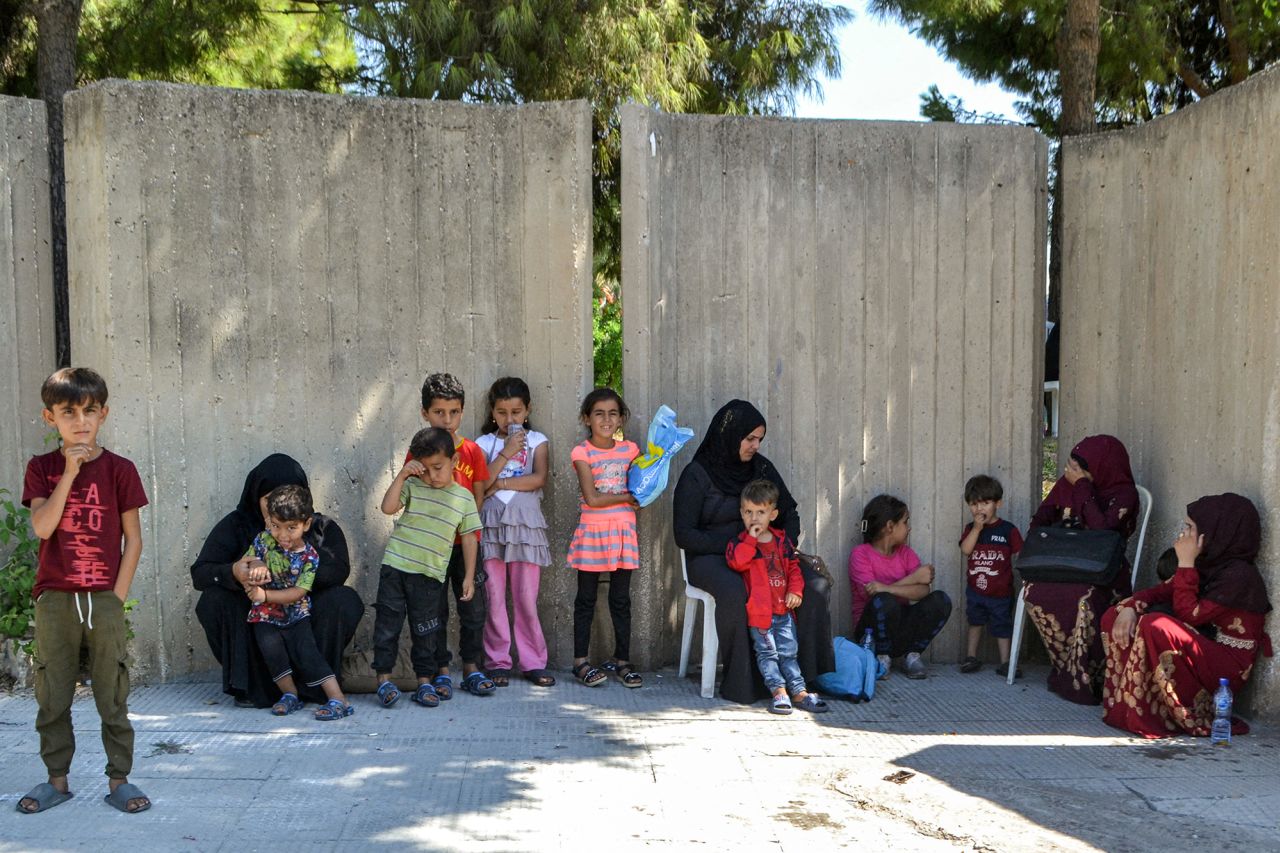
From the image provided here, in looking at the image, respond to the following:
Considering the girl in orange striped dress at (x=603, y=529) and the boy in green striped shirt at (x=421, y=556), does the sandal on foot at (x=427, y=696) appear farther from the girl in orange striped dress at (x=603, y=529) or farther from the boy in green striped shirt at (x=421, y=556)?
the girl in orange striped dress at (x=603, y=529)

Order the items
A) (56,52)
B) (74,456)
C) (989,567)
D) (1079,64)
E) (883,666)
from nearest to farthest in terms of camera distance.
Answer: (74,456)
(883,666)
(989,567)
(56,52)
(1079,64)

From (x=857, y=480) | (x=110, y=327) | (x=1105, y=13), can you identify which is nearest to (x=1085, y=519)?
(x=857, y=480)

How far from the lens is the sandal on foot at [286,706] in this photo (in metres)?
5.09

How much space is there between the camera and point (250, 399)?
224 inches

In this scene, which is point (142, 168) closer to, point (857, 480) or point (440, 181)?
point (440, 181)

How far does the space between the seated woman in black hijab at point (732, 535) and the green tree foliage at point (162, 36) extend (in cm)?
482

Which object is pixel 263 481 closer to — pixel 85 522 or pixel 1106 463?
pixel 85 522

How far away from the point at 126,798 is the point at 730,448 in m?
2.99

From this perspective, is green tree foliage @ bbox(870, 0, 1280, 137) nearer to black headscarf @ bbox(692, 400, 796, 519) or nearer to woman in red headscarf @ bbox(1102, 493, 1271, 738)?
black headscarf @ bbox(692, 400, 796, 519)

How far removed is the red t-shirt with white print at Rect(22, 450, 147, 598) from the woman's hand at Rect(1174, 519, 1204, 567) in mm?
4107

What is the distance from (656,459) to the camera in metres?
5.73

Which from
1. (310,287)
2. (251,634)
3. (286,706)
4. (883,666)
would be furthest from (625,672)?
(310,287)

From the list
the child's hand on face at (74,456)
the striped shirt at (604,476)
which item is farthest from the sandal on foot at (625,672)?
the child's hand on face at (74,456)

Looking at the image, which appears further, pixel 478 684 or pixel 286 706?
pixel 478 684
